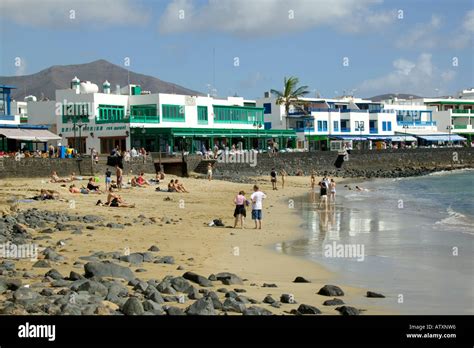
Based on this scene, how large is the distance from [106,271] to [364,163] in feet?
209

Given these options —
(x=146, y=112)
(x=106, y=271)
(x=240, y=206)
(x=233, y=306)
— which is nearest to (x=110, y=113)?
(x=146, y=112)

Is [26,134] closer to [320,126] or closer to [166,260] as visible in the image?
[166,260]

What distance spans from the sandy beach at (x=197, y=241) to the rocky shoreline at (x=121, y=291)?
6.1 inches

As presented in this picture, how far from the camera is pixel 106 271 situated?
447 inches

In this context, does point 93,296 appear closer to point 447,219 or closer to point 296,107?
point 447,219

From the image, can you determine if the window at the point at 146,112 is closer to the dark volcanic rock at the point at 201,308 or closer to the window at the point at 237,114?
the window at the point at 237,114

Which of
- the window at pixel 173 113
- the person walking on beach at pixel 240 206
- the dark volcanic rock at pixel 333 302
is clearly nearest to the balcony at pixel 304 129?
the window at pixel 173 113

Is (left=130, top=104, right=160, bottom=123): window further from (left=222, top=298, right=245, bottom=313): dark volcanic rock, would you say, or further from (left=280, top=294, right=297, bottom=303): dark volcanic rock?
(left=222, top=298, right=245, bottom=313): dark volcanic rock

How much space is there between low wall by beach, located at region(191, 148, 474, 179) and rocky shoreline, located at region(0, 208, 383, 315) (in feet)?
128

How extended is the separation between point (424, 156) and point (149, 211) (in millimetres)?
61769

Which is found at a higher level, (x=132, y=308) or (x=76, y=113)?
(x=76, y=113)

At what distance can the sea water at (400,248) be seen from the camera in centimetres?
1212

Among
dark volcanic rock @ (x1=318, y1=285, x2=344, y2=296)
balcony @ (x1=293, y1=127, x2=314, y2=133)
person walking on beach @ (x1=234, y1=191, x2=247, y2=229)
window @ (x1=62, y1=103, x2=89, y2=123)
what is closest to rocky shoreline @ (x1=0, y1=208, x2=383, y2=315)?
dark volcanic rock @ (x1=318, y1=285, x2=344, y2=296)

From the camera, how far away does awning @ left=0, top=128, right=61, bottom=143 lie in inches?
1789
